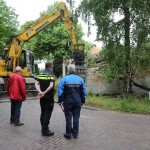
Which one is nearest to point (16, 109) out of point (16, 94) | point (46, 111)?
point (16, 94)

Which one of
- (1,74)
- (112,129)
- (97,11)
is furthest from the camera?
(1,74)

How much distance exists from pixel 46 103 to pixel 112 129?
2.29 meters

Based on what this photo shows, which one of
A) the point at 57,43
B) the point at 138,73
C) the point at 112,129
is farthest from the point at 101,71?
the point at 57,43

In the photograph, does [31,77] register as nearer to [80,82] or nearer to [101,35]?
[101,35]

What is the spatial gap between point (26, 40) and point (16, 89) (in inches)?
512

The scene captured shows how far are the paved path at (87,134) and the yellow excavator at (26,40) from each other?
9765 mm

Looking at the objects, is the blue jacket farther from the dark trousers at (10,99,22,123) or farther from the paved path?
the dark trousers at (10,99,22,123)

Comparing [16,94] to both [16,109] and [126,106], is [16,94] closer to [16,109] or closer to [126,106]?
[16,109]

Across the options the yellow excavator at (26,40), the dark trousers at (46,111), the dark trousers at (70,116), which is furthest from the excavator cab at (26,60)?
the dark trousers at (70,116)

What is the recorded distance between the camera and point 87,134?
9000 mm

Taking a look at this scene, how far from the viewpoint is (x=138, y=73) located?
18875 millimetres

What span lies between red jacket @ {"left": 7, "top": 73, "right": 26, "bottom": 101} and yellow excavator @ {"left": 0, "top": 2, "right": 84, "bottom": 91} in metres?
11.0

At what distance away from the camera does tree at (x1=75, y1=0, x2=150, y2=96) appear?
54.6 feet

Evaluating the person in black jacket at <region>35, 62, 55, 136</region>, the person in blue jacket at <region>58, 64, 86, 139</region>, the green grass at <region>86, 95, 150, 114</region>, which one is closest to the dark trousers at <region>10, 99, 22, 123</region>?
the person in black jacket at <region>35, 62, 55, 136</region>
